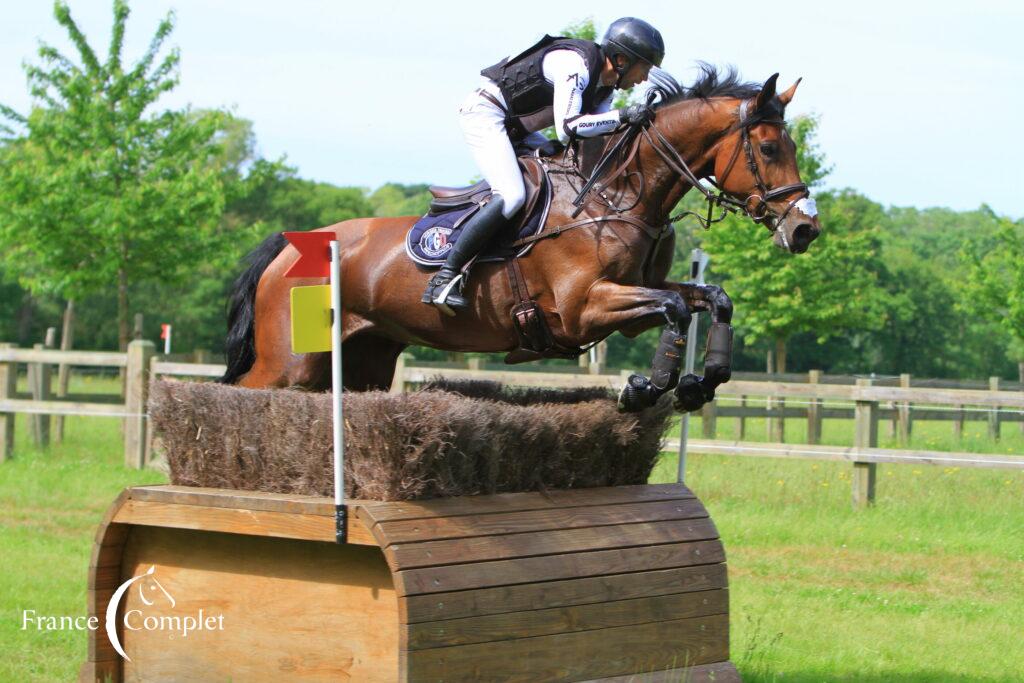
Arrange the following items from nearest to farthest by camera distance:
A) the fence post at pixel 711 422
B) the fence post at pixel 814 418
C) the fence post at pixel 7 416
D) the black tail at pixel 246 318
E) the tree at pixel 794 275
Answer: the black tail at pixel 246 318
the fence post at pixel 7 416
the fence post at pixel 711 422
the fence post at pixel 814 418
the tree at pixel 794 275

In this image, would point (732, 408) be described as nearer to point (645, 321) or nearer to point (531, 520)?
point (645, 321)

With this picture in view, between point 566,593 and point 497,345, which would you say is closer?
point 566,593

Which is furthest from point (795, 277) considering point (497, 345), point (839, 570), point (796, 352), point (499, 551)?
point (796, 352)

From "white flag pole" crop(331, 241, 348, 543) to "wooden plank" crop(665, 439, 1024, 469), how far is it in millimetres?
4816

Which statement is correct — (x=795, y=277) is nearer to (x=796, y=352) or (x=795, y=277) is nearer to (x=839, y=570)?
(x=839, y=570)

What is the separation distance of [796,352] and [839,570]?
3839cm

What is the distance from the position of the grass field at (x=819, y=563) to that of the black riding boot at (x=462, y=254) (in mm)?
2174

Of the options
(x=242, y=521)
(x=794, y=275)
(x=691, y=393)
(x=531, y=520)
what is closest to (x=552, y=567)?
(x=531, y=520)

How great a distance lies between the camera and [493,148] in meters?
5.34

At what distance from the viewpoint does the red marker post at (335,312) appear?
405cm

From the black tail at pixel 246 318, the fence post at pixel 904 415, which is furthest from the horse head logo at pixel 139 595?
the fence post at pixel 904 415

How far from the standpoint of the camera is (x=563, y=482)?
4820mm

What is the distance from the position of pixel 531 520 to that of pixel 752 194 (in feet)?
5.69

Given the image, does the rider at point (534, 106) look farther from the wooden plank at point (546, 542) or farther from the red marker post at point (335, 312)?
the wooden plank at point (546, 542)
